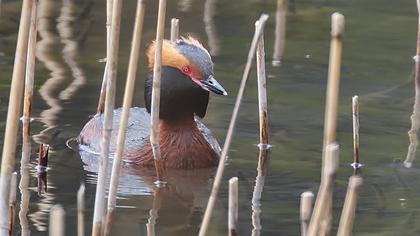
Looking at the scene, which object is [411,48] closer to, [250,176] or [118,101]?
[118,101]

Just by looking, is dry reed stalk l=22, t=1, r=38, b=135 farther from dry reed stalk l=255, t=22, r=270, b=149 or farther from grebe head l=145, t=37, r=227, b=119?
dry reed stalk l=255, t=22, r=270, b=149

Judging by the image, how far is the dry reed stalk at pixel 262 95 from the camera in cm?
853

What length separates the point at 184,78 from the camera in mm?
9109

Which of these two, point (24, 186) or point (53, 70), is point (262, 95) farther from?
point (53, 70)

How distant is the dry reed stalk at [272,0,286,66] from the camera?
39.7ft

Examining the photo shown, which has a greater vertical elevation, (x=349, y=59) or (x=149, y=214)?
(x=349, y=59)

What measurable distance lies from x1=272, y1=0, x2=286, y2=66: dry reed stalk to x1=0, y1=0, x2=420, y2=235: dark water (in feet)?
0.28

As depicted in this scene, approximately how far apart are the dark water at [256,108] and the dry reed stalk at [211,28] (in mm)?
68

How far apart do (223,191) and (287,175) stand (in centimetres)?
65

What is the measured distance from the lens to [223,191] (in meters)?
8.34

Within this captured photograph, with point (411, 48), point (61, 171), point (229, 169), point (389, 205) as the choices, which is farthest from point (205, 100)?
point (411, 48)

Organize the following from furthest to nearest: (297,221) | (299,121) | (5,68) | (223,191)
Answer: (5,68) < (299,121) < (223,191) < (297,221)

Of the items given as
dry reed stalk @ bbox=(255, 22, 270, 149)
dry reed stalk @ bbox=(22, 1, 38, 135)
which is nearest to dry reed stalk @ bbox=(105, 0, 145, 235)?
dry reed stalk @ bbox=(22, 1, 38, 135)

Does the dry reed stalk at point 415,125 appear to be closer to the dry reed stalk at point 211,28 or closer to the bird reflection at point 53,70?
the dry reed stalk at point 211,28
